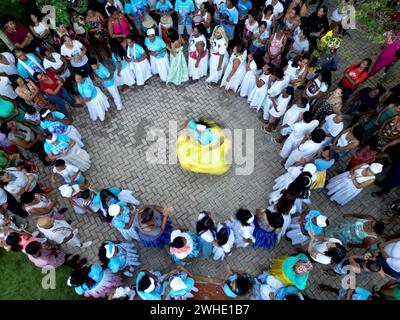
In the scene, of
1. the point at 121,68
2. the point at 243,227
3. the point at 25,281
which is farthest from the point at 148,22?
the point at 25,281

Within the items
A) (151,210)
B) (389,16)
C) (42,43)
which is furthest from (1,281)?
(389,16)

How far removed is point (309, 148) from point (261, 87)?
2.20 m

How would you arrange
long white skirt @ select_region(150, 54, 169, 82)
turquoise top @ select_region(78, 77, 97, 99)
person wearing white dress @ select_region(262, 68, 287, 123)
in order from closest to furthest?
1. person wearing white dress @ select_region(262, 68, 287, 123)
2. turquoise top @ select_region(78, 77, 97, 99)
3. long white skirt @ select_region(150, 54, 169, 82)

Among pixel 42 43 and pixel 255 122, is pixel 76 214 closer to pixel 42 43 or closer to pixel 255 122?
pixel 42 43

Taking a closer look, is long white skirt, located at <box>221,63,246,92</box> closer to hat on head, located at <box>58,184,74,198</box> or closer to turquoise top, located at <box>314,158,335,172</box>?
turquoise top, located at <box>314,158,335,172</box>

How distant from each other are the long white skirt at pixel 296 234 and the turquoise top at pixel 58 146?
17.3 ft

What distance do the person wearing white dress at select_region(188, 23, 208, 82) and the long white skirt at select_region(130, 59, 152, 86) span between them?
1214mm

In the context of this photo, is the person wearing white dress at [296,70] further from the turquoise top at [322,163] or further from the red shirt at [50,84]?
the red shirt at [50,84]

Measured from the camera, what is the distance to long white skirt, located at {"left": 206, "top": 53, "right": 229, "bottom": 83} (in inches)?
318

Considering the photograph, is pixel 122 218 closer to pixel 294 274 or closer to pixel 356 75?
pixel 294 274

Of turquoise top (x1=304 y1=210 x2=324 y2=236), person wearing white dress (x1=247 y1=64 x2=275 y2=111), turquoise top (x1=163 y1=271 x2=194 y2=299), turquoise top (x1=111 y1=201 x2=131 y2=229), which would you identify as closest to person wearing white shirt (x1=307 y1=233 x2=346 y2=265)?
turquoise top (x1=304 y1=210 x2=324 y2=236)

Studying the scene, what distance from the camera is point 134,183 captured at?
7559mm

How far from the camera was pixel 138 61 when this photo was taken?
26.3ft

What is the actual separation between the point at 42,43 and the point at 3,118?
2.42m
